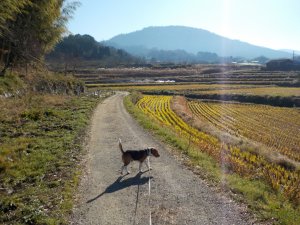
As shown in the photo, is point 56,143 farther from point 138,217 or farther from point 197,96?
point 197,96

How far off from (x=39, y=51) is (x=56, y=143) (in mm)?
23172

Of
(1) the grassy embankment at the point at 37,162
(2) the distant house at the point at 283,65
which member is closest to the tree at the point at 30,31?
(1) the grassy embankment at the point at 37,162

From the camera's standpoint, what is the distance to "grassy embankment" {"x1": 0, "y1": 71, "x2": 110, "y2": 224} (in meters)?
9.06

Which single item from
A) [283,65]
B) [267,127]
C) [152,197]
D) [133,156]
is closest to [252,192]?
[152,197]

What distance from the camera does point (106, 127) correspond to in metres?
23.2

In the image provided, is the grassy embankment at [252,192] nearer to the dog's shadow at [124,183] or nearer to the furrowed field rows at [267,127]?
the dog's shadow at [124,183]

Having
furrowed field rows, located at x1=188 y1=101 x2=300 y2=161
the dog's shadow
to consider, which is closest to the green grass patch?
the dog's shadow

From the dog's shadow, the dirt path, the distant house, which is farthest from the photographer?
the distant house

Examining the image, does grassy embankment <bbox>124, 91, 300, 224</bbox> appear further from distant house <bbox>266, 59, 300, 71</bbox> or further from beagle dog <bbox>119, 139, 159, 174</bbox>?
distant house <bbox>266, 59, 300, 71</bbox>

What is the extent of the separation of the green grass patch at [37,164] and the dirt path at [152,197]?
0.59m

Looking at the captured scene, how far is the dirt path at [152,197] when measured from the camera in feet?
29.1

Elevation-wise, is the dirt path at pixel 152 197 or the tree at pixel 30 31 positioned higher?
the tree at pixel 30 31

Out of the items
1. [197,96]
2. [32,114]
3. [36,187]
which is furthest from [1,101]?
[197,96]

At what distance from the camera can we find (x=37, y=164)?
12.9 metres
